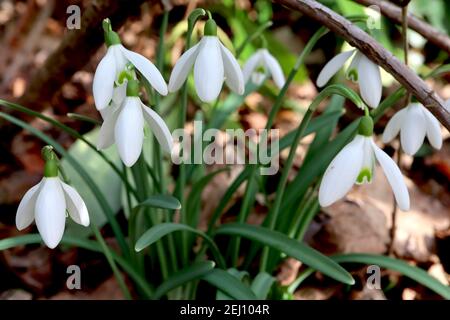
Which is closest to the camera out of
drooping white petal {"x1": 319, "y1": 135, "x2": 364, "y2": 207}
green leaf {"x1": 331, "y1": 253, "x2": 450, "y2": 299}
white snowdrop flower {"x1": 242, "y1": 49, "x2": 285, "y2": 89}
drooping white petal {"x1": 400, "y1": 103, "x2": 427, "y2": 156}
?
drooping white petal {"x1": 319, "y1": 135, "x2": 364, "y2": 207}

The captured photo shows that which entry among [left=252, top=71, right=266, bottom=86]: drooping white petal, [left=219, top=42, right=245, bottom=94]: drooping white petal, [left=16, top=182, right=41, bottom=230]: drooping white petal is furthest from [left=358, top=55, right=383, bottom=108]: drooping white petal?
[left=16, top=182, right=41, bottom=230]: drooping white petal

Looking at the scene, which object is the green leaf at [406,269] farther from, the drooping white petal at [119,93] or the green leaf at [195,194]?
the drooping white petal at [119,93]

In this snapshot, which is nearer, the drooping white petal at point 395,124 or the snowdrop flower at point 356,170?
the snowdrop flower at point 356,170

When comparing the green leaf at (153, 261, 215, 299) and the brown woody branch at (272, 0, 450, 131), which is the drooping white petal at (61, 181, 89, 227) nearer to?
the green leaf at (153, 261, 215, 299)

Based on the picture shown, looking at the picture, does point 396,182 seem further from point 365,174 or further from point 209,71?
point 209,71

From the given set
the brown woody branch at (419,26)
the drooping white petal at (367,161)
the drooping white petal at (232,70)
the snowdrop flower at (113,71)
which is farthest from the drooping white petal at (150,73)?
the brown woody branch at (419,26)

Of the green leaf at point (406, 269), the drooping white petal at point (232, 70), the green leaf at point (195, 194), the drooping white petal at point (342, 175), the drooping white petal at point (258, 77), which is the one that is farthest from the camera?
the drooping white petal at point (258, 77)

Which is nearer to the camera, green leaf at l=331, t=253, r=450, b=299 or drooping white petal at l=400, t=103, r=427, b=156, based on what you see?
drooping white petal at l=400, t=103, r=427, b=156
